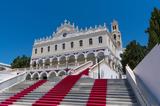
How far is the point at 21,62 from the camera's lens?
56.0 m

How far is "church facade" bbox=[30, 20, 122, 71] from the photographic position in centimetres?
3741

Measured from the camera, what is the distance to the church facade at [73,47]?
37406 mm

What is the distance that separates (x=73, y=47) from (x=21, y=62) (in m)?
23.4

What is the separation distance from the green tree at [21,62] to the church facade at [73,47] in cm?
1173

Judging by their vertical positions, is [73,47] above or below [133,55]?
above

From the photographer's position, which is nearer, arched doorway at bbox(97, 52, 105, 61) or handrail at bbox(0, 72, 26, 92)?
handrail at bbox(0, 72, 26, 92)

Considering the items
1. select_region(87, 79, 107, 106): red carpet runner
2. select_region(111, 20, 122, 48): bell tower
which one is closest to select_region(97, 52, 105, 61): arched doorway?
select_region(87, 79, 107, 106): red carpet runner

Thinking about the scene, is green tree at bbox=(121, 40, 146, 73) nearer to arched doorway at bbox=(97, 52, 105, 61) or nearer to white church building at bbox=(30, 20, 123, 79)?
white church building at bbox=(30, 20, 123, 79)

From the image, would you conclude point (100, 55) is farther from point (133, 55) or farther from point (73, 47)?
point (73, 47)

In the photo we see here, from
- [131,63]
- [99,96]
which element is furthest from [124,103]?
[131,63]

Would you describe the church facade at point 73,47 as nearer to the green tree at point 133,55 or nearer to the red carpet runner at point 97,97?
the green tree at point 133,55

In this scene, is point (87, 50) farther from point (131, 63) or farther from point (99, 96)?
point (99, 96)

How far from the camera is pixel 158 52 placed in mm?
5992

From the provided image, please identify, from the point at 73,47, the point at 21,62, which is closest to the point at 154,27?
the point at 73,47
